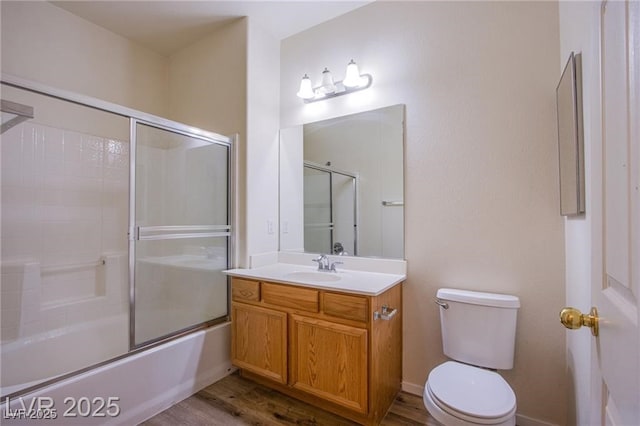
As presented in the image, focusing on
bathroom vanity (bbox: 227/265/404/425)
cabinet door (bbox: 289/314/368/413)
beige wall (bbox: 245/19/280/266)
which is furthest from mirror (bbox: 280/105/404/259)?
cabinet door (bbox: 289/314/368/413)

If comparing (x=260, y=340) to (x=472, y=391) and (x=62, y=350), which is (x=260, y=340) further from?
(x=62, y=350)

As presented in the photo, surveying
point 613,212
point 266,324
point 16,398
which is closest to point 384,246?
point 266,324

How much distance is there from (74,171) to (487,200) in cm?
296

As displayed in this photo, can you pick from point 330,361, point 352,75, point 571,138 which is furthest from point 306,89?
point 330,361

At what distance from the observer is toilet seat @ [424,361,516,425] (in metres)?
1.16

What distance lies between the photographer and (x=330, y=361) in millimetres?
1665

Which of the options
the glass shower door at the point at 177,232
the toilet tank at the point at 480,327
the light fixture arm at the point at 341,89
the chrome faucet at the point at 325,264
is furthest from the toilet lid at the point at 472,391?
the light fixture arm at the point at 341,89

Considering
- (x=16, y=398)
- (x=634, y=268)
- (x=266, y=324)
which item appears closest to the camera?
(x=634, y=268)

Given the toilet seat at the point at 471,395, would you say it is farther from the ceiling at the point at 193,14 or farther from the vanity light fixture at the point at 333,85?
the ceiling at the point at 193,14

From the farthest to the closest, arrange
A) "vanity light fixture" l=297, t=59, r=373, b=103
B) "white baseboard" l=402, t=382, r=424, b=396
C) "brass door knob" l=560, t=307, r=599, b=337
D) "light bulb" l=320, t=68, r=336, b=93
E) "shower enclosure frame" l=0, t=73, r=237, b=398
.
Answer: "light bulb" l=320, t=68, r=336, b=93
"vanity light fixture" l=297, t=59, r=373, b=103
"white baseboard" l=402, t=382, r=424, b=396
"shower enclosure frame" l=0, t=73, r=237, b=398
"brass door knob" l=560, t=307, r=599, b=337

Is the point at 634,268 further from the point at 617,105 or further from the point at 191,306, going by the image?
the point at 191,306

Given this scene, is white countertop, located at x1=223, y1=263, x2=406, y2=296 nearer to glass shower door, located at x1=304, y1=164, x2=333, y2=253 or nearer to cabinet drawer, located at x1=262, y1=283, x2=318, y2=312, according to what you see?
cabinet drawer, located at x1=262, y1=283, x2=318, y2=312

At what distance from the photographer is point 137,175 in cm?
193

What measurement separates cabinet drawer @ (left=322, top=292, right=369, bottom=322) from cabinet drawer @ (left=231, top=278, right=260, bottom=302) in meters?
0.54
